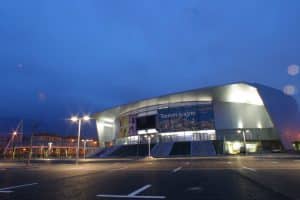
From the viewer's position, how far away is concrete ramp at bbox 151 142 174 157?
67975 millimetres

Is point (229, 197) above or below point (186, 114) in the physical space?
below

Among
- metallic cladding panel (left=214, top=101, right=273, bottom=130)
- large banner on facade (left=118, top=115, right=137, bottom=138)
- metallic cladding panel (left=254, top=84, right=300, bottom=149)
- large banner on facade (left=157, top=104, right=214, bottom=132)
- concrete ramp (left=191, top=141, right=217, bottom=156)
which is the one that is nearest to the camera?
concrete ramp (left=191, top=141, right=217, bottom=156)

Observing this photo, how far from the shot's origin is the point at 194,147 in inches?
2724

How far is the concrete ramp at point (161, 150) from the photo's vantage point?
67975 millimetres

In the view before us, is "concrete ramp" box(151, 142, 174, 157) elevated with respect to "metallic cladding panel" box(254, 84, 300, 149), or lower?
lower

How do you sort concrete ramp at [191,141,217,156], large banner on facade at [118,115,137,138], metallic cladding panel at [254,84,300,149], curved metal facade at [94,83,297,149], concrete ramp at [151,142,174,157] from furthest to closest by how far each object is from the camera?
large banner on facade at [118,115,137,138] → curved metal facade at [94,83,297,149] → concrete ramp at [151,142,174,157] → metallic cladding panel at [254,84,300,149] → concrete ramp at [191,141,217,156]

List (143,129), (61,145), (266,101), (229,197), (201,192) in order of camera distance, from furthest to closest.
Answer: (61,145)
(143,129)
(266,101)
(201,192)
(229,197)

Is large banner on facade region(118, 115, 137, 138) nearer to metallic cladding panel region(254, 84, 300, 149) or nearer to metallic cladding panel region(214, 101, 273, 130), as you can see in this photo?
metallic cladding panel region(214, 101, 273, 130)

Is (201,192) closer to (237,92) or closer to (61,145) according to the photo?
(237,92)

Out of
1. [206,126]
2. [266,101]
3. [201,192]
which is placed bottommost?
[201,192]

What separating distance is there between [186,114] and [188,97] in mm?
5925

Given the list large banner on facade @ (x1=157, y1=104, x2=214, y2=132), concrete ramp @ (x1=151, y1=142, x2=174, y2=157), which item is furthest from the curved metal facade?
concrete ramp @ (x1=151, y1=142, x2=174, y2=157)

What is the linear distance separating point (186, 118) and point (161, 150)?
14.2 m

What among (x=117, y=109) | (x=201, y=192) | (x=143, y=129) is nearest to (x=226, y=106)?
(x=143, y=129)
